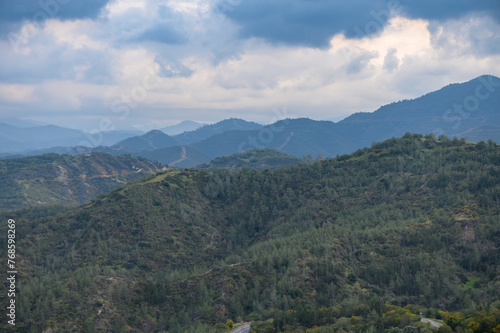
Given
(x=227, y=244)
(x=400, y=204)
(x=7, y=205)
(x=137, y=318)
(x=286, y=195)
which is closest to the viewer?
(x=137, y=318)

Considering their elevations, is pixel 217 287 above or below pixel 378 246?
below

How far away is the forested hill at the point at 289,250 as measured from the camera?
182 feet

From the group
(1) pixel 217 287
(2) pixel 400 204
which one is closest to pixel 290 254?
(1) pixel 217 287

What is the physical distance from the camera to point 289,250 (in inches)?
2854

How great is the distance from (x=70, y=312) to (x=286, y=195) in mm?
72007

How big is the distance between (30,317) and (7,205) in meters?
164

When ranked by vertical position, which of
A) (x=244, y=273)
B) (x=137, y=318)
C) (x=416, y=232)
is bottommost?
(x=137, y=318)

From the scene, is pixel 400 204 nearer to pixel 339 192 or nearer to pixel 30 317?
pixel 339 192

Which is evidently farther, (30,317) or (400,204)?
(400,204)

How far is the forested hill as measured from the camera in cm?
5554

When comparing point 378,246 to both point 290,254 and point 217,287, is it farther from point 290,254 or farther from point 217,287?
point 217,287

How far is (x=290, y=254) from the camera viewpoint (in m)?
70.9

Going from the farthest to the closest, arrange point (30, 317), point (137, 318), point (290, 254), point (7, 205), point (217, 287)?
point (7, 205), point (290, 254), point (217, 287), point (137, 318), point (30, 317)

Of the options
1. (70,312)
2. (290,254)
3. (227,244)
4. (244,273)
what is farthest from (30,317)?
(227,244)
